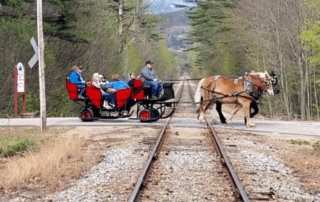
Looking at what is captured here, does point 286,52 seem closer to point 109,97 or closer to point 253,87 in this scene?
point 253,87

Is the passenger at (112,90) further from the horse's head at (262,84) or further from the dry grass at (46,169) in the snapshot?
the dry grass at (46,169)

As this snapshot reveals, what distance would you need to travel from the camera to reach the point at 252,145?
10.6m

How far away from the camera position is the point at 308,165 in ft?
27.6

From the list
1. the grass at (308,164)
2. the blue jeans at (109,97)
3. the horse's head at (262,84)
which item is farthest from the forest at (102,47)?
the grass at (308,164)

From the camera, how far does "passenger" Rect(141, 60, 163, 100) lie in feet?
48.0

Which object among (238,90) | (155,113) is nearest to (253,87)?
(238,90)

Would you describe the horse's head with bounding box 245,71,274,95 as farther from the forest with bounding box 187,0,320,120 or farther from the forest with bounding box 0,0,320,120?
the forest with bounding box 187,0,320,120

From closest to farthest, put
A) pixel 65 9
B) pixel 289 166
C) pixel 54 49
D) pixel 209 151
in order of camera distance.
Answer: pixel 289 166, pixel 209 151, pixel 65 9, pixel 54 49

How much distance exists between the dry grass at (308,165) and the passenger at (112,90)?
22.5 ft

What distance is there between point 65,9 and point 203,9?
97.1 feet

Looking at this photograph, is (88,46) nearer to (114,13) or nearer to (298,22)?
(114,13)

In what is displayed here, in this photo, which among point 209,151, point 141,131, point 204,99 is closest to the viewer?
point 209,151

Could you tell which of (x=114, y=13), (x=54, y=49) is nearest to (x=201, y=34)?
(x=114, y=13)

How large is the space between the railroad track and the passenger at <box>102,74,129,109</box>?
4.55 meters
